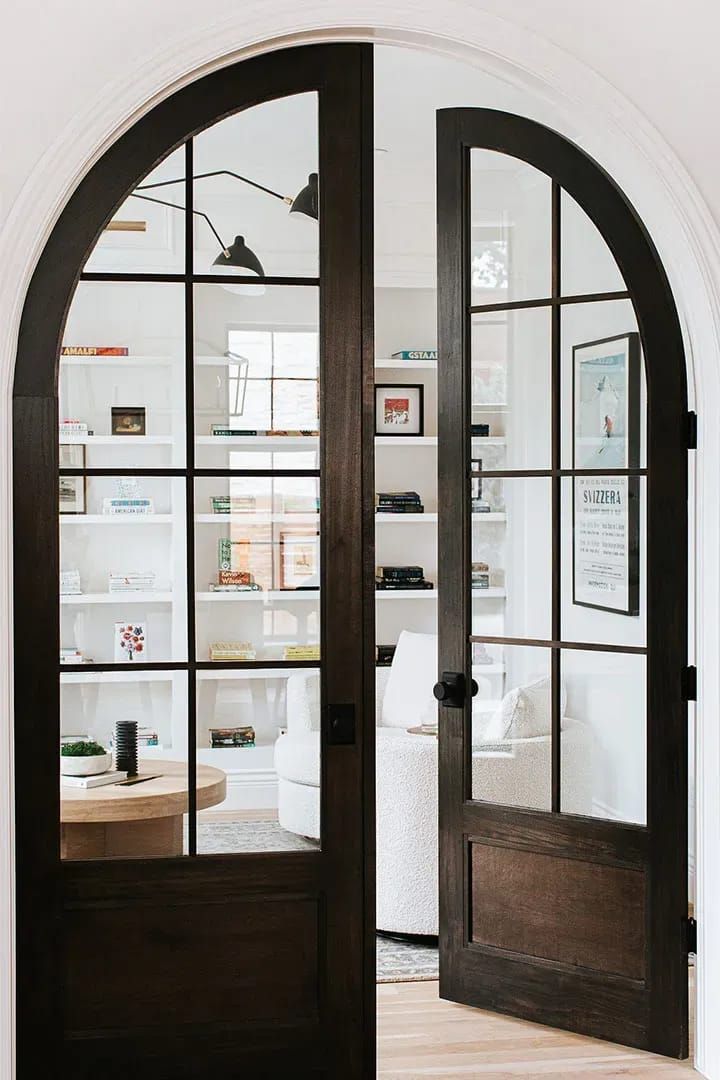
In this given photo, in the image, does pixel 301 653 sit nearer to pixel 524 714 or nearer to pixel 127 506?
pixel 127 506

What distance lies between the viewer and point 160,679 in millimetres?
2688

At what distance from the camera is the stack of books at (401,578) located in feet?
19.7

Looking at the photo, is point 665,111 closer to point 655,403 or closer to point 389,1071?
point 655,403

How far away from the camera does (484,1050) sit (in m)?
3.04

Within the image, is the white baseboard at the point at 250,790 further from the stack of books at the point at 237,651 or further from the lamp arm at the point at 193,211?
the lamp arm at the point at 193,211

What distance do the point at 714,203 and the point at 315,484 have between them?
1.19m

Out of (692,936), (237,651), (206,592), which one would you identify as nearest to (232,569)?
(206,592)

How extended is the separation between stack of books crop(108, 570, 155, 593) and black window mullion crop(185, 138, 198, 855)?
0.30ft

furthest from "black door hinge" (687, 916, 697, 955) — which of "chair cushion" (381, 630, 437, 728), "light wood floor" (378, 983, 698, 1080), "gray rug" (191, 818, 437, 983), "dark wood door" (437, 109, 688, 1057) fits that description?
"chair cushion" (381, 630, 437, 728)

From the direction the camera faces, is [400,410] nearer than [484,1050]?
No

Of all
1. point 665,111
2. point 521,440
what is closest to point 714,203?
point 665,111

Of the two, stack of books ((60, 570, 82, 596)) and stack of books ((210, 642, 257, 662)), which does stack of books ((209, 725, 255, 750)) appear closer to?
stack of books ((210, 642, 257, 662))

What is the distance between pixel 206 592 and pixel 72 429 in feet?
1.61

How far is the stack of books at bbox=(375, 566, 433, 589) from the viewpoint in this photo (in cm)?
600
